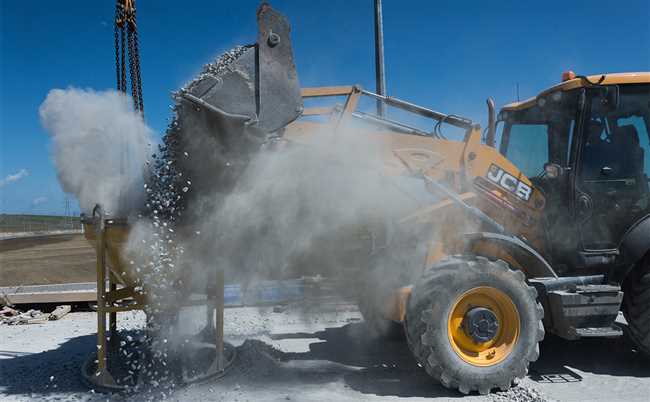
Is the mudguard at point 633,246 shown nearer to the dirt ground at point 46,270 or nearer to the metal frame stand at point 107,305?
the metal frame stand at point 107,305

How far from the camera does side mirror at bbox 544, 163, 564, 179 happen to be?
16.7 ft

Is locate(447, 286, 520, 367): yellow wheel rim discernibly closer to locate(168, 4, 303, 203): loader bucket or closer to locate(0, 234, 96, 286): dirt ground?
locate(168, 4, 303, 203): loader bucket

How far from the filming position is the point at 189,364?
4809mm

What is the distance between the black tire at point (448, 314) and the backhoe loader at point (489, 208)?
1cm

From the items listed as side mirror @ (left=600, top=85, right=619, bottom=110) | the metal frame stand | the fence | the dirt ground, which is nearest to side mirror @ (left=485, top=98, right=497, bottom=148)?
side mirror @ (left=600, top=85, right=619, bottom=110)

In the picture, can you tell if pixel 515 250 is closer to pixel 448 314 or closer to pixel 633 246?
pixel 448 314

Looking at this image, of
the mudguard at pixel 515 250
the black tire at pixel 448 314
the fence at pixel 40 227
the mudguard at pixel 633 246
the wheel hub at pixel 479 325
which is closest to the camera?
the black tire at pixel 448 314

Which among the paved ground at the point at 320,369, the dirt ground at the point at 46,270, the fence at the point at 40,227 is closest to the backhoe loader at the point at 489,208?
the paved ground at the point at 320,369

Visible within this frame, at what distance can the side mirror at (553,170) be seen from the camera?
200 inches

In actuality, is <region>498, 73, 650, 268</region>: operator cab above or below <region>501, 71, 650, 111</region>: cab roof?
below

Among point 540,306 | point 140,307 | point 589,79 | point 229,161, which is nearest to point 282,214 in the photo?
point 229,161

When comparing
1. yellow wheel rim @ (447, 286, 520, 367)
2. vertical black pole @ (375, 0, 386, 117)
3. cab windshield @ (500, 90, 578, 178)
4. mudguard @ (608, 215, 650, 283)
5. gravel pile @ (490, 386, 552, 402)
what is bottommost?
gravel pile @ (490, 386, 552, 402)

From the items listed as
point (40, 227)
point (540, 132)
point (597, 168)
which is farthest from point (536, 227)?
point (40, 227)

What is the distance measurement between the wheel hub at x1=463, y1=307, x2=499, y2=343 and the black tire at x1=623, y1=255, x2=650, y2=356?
1619mm
